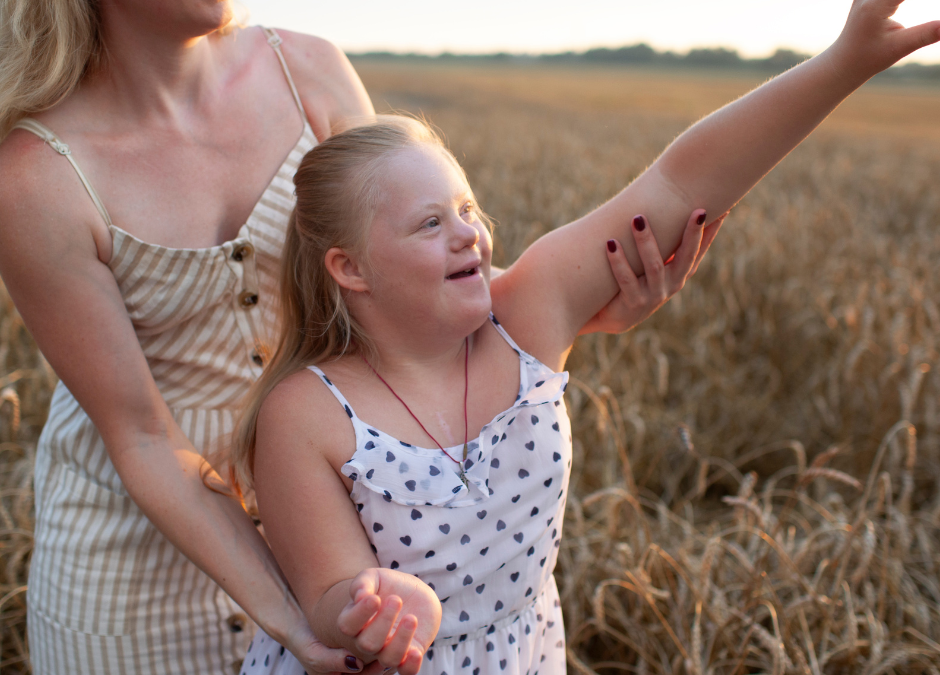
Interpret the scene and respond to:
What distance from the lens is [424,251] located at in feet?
3.55

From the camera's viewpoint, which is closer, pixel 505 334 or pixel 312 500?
pixel 312 500

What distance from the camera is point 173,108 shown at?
57.4 inches

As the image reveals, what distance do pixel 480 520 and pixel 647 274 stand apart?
50 centimetres

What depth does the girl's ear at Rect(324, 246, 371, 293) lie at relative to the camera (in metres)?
1.15

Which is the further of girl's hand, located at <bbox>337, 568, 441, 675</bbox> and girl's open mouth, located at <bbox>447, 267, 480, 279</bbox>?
girl's open mouth, located at <bbox>447, 267, 480, 279</bbox>

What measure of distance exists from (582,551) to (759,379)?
1995mm

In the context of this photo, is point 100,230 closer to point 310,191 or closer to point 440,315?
point 310,191

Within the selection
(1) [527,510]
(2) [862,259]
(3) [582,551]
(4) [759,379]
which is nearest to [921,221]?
(2) [862,259]

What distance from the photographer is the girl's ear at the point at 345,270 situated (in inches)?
45.3

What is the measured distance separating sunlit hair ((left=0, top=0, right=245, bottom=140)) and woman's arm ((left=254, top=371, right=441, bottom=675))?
2.32ft

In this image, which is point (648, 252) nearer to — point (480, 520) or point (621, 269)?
point (621, 269)

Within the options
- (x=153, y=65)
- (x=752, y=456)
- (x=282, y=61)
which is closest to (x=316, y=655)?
(x=153, y=65)

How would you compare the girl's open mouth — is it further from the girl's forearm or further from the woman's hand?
the woman's hand

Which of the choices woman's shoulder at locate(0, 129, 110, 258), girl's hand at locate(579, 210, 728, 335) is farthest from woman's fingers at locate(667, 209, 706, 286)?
woman's shoulder at locate(0, 129, 110, 258)
